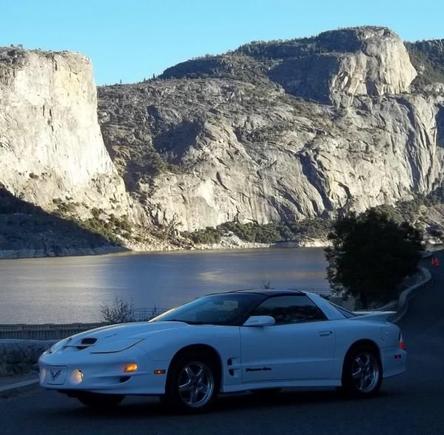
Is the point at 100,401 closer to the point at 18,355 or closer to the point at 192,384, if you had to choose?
the point at 192,384

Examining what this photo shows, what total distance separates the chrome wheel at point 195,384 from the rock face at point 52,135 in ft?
495

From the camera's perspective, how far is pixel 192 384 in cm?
1037

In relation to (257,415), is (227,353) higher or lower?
higher

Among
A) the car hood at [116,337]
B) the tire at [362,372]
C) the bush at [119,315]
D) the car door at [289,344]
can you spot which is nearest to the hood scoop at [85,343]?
the car hood at [116,337]

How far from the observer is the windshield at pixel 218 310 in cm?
1099

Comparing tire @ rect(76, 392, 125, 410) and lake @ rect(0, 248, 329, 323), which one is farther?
lake @ rect(0, 248, 329, 323)

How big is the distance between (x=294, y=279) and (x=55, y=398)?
264 feet

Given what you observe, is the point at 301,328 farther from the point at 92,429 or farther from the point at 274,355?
the point at 92,429

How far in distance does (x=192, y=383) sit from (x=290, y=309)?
1.59 metres

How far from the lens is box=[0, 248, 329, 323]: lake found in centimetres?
6675

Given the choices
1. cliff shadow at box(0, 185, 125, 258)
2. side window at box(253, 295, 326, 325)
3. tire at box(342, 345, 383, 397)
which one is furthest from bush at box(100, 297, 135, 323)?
cliff shadow at box(0, 185, 125, 258)

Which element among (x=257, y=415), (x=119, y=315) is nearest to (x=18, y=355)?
(x=257, y=415)

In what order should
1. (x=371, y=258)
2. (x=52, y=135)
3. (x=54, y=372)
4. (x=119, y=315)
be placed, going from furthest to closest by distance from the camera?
(x=52, y=135) < (x=371, y=258) < (x=119, y=315) < (x=54, y=372)

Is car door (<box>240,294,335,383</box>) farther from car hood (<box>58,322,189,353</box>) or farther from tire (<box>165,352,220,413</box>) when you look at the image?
car hood (<box>58,322,189,353</box>)
